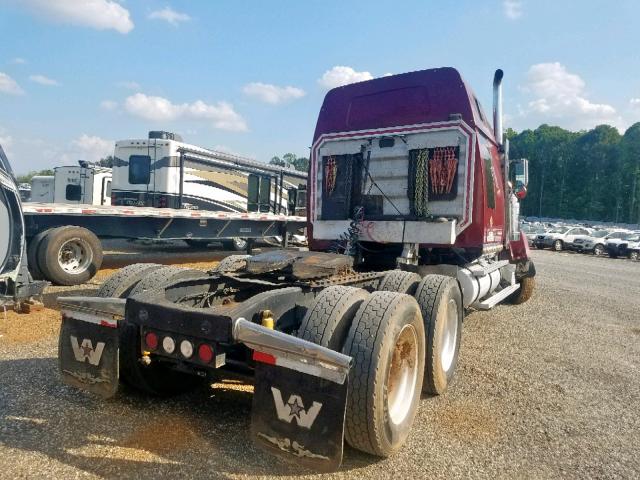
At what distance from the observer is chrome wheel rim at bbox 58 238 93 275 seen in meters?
8.46

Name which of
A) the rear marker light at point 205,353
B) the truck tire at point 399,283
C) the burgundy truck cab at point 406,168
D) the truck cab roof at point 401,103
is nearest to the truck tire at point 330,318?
the rear marker light at point 205,353

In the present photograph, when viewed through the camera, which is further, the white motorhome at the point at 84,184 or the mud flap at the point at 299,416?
the white motorhome at the point at 84,184

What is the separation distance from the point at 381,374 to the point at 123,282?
2.30 meters

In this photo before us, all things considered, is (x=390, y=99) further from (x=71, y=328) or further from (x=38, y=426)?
(x=38, y=426)

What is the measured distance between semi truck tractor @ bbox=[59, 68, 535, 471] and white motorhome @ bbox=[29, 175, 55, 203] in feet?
53.4

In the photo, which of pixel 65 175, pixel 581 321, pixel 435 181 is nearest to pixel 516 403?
pixel 435 181

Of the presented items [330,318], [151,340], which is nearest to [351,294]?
[330,318]

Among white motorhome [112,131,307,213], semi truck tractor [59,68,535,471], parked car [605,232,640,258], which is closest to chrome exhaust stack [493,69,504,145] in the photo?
semi truck tractor [59,68,535,471]

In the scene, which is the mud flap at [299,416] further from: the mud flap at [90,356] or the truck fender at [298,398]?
the mud flap at [90,356]

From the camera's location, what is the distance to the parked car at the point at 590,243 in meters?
27.8

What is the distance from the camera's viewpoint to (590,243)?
91.5 feet

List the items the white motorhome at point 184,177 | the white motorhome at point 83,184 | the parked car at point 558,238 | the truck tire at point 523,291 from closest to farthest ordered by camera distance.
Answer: the truck tire at point 523,291 < the white motorhome at point 184,177 < the white motorhome at point 83,184 < the parked car at point 558,238

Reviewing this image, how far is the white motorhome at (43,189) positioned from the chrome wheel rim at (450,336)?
1824cm

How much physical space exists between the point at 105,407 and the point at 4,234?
334 centimetres
